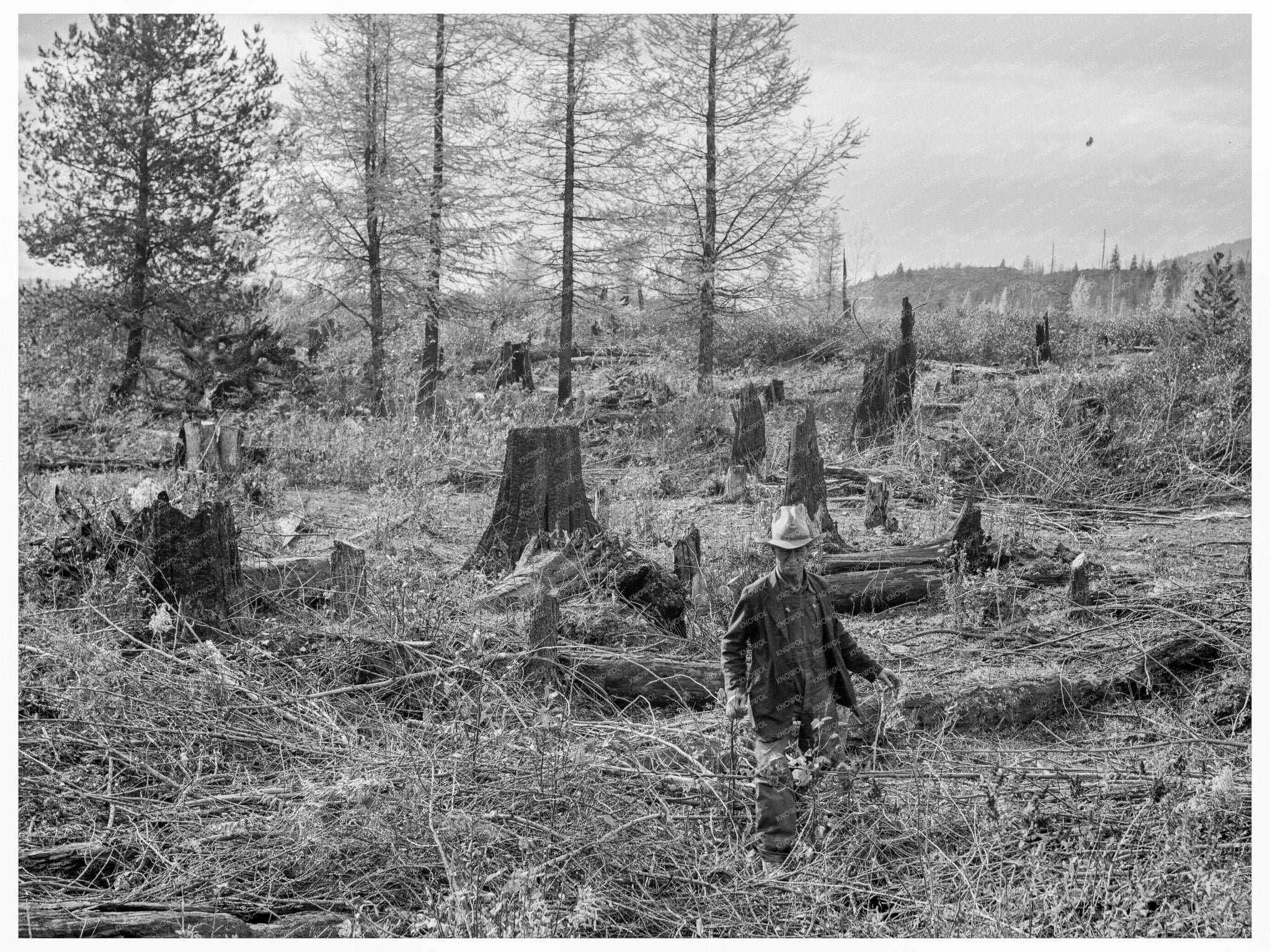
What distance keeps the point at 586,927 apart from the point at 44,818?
7.09ft

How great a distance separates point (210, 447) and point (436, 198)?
895 cm

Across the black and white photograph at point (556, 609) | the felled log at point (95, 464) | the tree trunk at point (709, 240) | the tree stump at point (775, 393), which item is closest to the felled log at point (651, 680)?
the black and white photograph at point (556, 609)

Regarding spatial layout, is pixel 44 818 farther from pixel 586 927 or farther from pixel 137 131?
pixel 137 131

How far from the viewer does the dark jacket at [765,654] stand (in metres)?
3.66

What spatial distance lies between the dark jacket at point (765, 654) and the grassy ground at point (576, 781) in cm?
26

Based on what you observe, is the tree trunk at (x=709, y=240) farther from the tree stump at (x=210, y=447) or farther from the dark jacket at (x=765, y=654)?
the dark jacket at (x=765, y=654)

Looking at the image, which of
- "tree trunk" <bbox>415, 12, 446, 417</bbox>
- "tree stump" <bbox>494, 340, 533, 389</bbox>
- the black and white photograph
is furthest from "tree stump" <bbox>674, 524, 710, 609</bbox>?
"tree stump" <bbox>494, 340, 533, 389</bbox>

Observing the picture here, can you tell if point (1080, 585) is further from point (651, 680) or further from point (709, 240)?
point (709, 240)

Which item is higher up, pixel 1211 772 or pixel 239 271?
pixel 239 271

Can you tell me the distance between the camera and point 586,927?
3129 mm

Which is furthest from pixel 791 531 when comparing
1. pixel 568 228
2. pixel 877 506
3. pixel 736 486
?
pixel 568 228

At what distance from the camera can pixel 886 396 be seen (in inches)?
496

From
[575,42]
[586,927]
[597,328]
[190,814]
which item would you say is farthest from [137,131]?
[586,927]

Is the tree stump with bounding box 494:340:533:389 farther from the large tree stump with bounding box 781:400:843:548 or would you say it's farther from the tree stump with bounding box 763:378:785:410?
the large tree stump with bounding box 781:400:843:548
